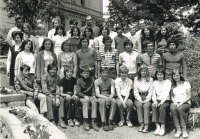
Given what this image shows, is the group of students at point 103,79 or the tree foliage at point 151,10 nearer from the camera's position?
the group of students at point 103,79

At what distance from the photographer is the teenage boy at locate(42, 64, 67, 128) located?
228 inches

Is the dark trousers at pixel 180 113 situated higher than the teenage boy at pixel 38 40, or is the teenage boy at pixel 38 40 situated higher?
the teenage boy at pixel 38 40

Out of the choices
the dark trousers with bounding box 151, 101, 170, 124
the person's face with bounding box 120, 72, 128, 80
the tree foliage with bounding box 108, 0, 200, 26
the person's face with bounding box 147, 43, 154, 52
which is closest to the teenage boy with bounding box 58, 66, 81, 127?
the person's face with bounding box 120, 72, 128, 80

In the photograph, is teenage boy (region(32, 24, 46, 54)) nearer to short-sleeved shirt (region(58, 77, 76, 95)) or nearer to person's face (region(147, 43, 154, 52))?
short-sleeved shirt (region(58, 77, 76, 95))

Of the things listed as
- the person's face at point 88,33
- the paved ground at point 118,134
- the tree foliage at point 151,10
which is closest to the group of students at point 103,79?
the paved ground at point 118,134

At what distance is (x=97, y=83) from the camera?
20.7ft

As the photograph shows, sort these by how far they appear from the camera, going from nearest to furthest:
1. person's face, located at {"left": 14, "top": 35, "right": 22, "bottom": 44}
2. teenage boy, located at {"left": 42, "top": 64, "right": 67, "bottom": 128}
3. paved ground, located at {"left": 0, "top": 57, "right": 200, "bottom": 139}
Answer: paved ground, located at {"left": 0, "top": 57, "right": 200, "bottom": 139} → teenage boy, located at {"left": 42, "top": 64, "right": 67, "bottom": 128} → person's face, located at {"left": 14, "top": 35, "right": 22, "bottom": 44}

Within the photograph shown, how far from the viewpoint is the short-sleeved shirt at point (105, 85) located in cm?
635

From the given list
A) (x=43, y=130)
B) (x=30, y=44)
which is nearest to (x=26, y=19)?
(x=30, y=44)

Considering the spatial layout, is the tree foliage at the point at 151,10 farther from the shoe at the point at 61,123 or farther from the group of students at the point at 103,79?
the shoe at the point at 61,123

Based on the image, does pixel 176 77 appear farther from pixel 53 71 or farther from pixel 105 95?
pixel 53 71

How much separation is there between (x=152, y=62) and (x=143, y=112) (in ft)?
4.15

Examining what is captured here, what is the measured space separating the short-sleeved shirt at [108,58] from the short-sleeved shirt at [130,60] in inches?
7.6

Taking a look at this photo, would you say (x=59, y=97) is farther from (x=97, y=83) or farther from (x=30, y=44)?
(x=30, y=44)
